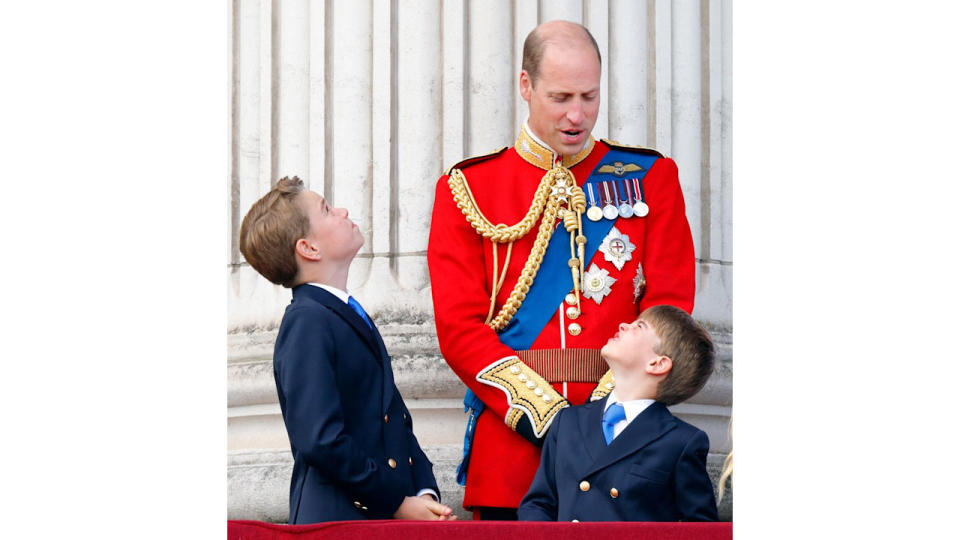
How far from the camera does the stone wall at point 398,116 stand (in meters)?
4.86

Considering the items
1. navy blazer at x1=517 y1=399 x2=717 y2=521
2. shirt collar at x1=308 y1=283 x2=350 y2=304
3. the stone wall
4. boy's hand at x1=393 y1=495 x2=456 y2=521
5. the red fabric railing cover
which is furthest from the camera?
the stone wall

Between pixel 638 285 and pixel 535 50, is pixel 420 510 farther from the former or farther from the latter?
pixel 535 50

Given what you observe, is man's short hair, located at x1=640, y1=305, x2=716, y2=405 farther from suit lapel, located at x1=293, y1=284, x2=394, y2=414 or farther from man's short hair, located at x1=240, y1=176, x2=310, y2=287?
man's short hair, located at x1=240, y1=176, x2=310, y2=287

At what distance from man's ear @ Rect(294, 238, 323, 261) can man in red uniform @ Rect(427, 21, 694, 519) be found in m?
0.32

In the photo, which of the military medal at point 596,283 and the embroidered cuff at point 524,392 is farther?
the military medal at point 596,283

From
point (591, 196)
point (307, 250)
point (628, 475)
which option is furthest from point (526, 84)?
point (628, 475)

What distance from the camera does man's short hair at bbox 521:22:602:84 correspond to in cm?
445

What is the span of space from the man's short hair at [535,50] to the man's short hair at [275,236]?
2.27 ft

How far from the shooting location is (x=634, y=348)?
165 inches

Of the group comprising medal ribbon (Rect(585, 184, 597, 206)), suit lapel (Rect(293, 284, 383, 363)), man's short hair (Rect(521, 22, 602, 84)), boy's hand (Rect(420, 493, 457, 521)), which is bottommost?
boy's hand (Rect(420, 493, 457, 521))

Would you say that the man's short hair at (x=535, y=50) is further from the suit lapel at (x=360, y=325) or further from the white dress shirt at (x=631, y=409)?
the white dress shirt at (x=631, y=409)

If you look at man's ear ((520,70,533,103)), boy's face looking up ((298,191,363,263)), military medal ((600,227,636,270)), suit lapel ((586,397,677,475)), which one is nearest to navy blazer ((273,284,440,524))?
boy's face looking up ((298,191,363,263))

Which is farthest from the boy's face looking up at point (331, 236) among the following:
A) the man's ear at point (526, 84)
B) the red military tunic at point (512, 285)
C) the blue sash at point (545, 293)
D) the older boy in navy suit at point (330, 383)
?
the man's ear at point (526, 84)

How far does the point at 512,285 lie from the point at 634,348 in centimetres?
41
